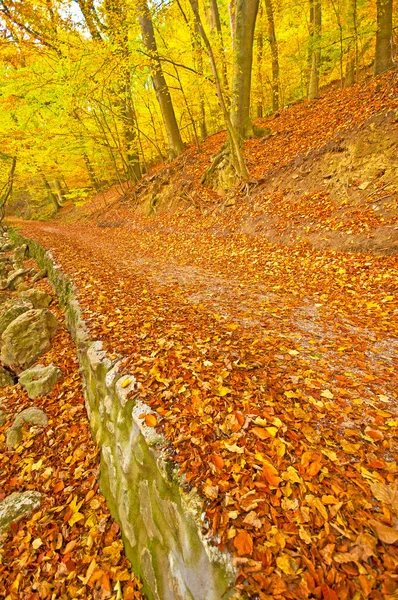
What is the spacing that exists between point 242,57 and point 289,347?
1035cm

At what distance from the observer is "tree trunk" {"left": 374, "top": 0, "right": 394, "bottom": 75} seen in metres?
8.16

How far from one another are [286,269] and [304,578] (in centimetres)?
548

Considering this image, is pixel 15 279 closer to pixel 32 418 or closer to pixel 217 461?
pixel 32 418

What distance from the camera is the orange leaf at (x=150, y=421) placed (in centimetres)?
237

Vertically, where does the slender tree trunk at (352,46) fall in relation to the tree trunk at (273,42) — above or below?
below

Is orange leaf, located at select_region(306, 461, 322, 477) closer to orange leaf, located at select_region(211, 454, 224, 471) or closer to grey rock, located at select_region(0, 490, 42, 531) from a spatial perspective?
orange leaf, located at select_region(211, 454, 224, 471)

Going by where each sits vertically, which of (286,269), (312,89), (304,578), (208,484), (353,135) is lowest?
(286,269)

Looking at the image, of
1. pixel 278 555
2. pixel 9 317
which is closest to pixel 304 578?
pixel 278 555

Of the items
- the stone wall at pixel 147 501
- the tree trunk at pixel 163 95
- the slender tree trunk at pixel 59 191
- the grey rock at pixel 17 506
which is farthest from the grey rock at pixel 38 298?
the slender tree trunk at pixel 59 191

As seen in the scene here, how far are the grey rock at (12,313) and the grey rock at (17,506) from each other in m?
3.33

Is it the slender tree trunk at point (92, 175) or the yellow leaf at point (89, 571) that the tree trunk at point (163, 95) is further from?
the yellow leaf at point (89, 571)

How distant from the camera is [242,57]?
948 cm

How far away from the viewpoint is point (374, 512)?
1.73m

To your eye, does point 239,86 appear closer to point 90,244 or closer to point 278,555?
point 90,244
